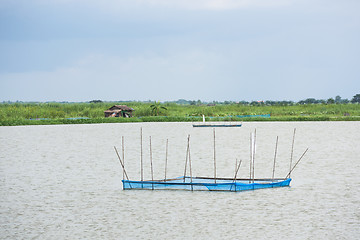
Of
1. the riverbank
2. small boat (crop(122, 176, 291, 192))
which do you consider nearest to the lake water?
small boat (crop(122, 176, 291, 192))

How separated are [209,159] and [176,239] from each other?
47.1 feet

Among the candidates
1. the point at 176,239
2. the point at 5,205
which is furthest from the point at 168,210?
the point at 5,205

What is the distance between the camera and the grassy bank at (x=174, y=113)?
5844 centimetres

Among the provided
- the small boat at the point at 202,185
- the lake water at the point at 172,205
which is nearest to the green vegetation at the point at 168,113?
the lake water at the point at 172,205

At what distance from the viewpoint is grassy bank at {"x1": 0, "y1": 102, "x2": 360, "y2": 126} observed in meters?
58.4

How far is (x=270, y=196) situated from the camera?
14305mm

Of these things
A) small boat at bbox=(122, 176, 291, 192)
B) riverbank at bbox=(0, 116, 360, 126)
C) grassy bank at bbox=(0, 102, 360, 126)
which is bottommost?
small boat at bbox=(122, 176, 291, 192)

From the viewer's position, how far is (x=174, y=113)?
236 feet

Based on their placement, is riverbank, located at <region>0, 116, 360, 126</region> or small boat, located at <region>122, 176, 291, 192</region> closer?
small boat, located at <region>122, 176, 291, 192</region>

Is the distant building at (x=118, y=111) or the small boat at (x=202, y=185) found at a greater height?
the distant building at (x=118, y=111)

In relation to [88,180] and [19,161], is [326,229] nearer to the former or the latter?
[88,180]

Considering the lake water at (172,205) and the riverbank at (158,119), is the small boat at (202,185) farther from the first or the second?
the riverbank at (158,119)

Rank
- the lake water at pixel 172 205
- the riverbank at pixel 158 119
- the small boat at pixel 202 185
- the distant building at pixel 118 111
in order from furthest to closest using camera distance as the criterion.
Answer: the distant building at pixel 118 111
the riverbank at pixel 158 119
the small boat at pixel 202 185
the lake water at pixel 172 205

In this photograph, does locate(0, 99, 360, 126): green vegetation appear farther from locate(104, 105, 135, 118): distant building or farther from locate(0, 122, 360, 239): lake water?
locate(0, 122, 360, 239): lake water
